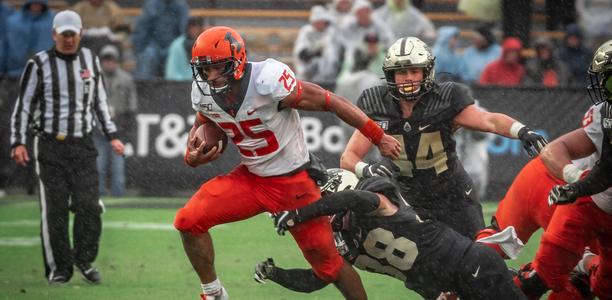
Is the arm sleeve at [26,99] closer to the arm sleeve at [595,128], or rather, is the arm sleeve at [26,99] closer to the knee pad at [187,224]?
the knee pad at [187,224]

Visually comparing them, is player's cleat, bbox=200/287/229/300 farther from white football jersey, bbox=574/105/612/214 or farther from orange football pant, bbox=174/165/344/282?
white football jersey, bbox=574/105/612/214

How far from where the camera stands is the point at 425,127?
7113 millimetres

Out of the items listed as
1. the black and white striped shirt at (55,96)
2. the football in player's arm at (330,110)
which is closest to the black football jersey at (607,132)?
the football in player's arm at (330,110)

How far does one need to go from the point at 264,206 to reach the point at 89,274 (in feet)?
7.54

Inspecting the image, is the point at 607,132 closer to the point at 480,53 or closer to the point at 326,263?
the point at 326,263

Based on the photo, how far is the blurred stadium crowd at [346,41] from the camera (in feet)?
45.7

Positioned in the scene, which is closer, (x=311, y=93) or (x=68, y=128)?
(x=311, y=93)

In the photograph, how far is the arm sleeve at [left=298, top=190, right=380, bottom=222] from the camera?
6199 mm

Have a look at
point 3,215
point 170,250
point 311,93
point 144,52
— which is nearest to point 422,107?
point 311,93

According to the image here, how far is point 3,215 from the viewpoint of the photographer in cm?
1202

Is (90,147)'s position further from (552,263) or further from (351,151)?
(552,263)

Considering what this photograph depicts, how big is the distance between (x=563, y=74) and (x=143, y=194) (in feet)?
17.5

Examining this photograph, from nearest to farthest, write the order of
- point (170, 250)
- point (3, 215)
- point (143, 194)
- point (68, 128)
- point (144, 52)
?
point (68, 128) < point (170, 250) < point (3, 215) < point (143, 194) < point (144, 52)

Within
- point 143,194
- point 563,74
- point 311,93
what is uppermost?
point 311,93
